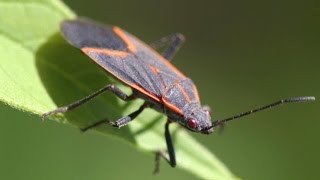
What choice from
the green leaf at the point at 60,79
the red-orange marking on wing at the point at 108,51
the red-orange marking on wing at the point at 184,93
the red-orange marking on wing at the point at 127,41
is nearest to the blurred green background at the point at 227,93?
Answer: the red-orange marking on wing at the point at 127,41

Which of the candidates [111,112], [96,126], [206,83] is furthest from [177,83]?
[206,83]

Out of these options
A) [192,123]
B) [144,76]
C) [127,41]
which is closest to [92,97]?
[144,76]

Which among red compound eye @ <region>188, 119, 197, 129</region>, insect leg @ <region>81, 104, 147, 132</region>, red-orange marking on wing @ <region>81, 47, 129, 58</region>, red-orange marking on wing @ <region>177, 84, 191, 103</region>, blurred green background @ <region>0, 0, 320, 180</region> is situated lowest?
blurred green background @ <region>0, 0, 320, 180</region>

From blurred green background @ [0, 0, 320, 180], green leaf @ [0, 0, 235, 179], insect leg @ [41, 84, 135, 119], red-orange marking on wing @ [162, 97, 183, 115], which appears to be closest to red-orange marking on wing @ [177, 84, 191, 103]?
red-orange marking on wing @ [162, 97, 183, 115]

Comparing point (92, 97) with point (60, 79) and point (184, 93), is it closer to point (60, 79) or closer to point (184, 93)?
point (60, 79)

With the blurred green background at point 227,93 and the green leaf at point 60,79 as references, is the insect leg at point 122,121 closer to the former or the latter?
the green leaf at point 60,79

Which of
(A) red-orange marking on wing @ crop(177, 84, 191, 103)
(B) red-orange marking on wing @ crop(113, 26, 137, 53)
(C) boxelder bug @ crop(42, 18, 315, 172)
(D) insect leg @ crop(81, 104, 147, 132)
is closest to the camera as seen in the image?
(D) insect leg @ crop(81, 104, 147, 132)

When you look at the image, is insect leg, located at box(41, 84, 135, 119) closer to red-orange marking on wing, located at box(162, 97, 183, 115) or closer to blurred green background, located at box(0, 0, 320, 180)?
red-orange marking on wing, located at box(162, 97, 183, 115)
